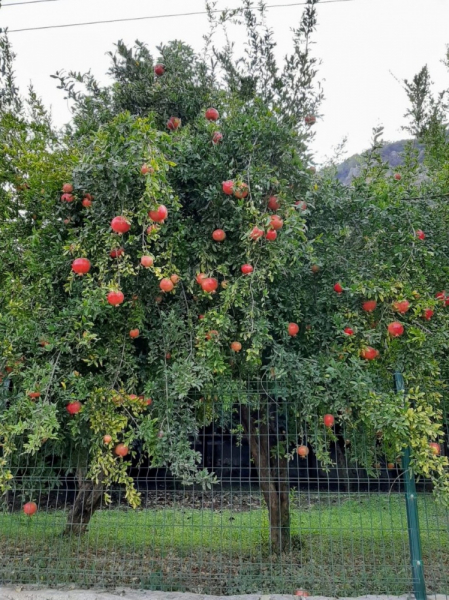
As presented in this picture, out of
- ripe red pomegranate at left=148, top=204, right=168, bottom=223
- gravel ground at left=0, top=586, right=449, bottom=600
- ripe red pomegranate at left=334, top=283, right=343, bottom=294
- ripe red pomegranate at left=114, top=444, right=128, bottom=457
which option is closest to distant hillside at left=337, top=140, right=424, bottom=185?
ripe red pomegranate at left=334, top=283, right=343, bottom=294

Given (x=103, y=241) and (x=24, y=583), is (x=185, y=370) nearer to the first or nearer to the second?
(x=103, y=241)

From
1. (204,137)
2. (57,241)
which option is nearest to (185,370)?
(57,241)

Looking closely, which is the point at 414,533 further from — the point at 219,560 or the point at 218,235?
the point at 218,235

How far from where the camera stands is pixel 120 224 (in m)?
2.83

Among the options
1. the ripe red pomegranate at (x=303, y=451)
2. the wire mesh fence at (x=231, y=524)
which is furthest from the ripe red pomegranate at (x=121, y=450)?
the ripe red pomegranate at (x=303, y=451)

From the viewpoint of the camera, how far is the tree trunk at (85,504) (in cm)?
429

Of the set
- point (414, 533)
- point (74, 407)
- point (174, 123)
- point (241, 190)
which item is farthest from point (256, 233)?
point (414, 533)

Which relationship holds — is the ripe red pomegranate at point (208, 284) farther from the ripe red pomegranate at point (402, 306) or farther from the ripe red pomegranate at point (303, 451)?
the ripe red pomegranate at point (303, 451)

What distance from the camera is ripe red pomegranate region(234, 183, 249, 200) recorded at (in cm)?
296

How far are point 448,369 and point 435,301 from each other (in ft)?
2.77

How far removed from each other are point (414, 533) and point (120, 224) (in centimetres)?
284

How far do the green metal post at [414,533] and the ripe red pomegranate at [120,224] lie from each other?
2.12 meters

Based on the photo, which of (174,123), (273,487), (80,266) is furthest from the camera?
(273,487)

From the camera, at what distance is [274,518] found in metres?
4.45
